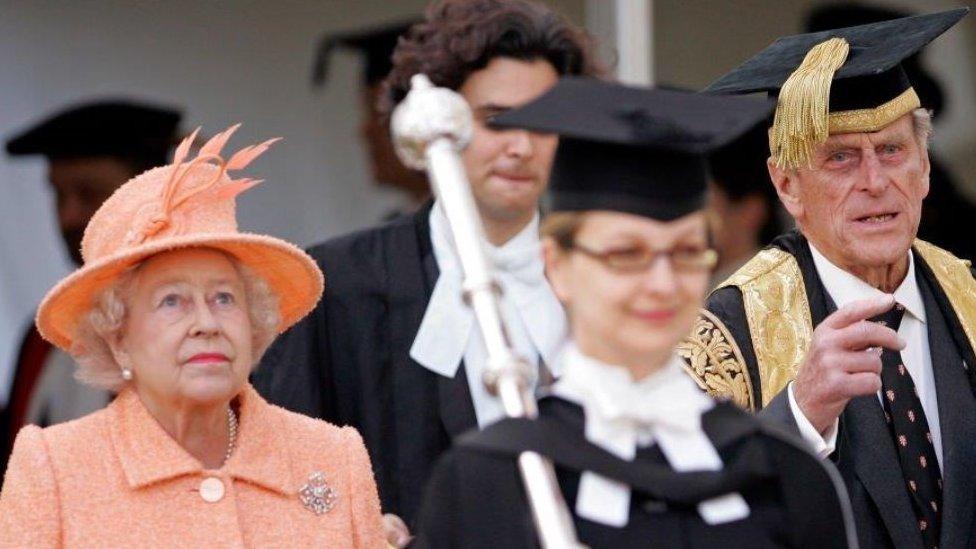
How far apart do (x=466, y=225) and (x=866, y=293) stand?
1659 mm

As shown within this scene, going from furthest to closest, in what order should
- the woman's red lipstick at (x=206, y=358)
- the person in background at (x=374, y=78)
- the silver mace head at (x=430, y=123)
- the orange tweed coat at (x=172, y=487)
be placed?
1. the person in background at (x=374, y=78)
2. the woman's red lipstick at (x=206, y=358)
3. the orange tweed coat at (x=172, y=487)
4. the silver mace head at (x=430, y=123)

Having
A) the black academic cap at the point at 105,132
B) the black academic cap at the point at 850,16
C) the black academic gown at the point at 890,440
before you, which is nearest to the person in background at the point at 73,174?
the black academic cap at the point at 105,132

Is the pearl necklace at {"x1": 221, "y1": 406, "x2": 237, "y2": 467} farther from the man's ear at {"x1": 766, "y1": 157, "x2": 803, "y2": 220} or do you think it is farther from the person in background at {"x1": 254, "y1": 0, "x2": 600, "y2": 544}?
the man's ear at {"x1": 766, "y1": 157, "x2": 803, "y2": 220}

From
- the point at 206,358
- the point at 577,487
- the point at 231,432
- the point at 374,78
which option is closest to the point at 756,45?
the point at 374,78

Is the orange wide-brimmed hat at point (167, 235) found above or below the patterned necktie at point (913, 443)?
above

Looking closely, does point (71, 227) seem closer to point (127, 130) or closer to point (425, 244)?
point (127, 130)

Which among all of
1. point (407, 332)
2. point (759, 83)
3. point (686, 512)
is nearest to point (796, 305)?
point (759, 83)

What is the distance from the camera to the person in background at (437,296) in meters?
4.89

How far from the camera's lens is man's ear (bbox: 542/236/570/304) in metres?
3.33

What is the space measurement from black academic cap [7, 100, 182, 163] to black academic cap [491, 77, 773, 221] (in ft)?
12.1

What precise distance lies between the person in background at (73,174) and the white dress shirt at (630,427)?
364 centimetres

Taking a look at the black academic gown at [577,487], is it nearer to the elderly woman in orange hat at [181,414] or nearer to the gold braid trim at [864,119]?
the elderly woman in orange hat at [181,414]

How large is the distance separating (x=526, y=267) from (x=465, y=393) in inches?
16.3

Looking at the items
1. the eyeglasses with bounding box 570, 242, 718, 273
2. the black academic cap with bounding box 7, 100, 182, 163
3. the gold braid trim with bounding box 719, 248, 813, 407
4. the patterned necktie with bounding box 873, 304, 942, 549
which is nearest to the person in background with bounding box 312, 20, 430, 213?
the black academic cap with bounding box 7, 100, 182, 163
